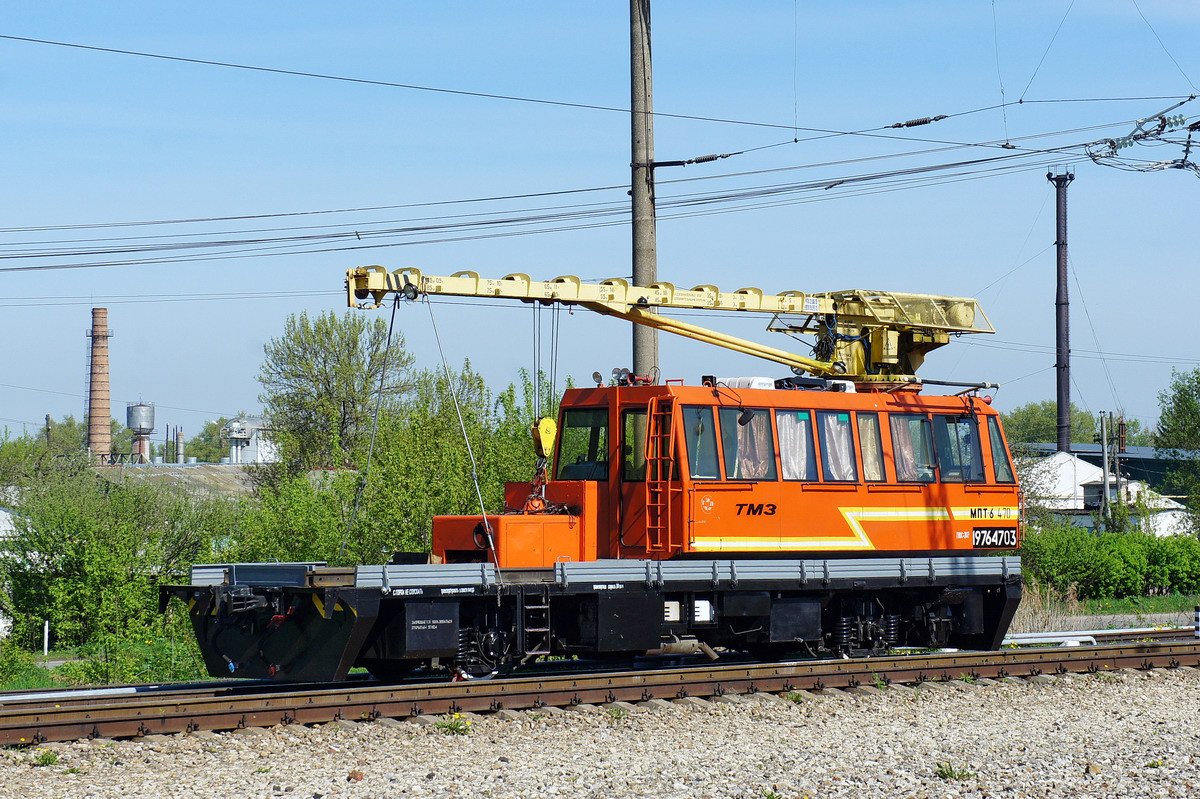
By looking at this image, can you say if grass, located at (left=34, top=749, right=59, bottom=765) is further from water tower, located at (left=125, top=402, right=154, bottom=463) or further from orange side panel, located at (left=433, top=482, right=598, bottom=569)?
water tower, located at (left=125, top=402, right=154, bottom=463)

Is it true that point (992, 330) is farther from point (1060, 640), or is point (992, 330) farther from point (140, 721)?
point (140, 721)

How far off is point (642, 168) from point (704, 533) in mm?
5575

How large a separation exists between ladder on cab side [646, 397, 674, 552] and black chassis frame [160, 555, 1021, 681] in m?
0.34

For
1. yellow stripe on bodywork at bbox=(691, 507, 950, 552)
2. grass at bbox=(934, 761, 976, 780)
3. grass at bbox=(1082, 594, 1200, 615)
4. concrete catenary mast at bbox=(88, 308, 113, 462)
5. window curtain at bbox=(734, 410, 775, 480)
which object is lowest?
grass at bbox=(1082, 594, 1200, 615)

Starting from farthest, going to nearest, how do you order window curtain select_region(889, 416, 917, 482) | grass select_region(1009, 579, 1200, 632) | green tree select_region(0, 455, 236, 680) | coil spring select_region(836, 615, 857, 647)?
green tree select_region(0, 455, 236, 680), grass select_region(1009, 579, 1200, 632), window curtain select_region(889, 416, 917, 482), coil spring select_region(836, 615, 857, 647)

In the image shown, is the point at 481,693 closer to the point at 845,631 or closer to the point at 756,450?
the point at 756,450

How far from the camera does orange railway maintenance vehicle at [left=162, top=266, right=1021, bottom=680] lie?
12703 mm

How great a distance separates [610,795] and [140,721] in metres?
4.29

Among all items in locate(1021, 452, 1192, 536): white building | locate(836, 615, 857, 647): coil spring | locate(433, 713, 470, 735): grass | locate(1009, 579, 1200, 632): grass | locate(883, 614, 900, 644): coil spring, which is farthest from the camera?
locate(1021, 452, 1192, 536): white building

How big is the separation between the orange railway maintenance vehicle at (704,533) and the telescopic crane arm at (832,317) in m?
0.03

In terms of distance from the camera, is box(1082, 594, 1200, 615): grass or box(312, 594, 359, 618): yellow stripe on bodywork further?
box(1082, 594, 1200, 615): grass

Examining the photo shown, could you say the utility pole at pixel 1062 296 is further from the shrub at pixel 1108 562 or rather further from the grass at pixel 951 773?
the grass at pixel 951 773

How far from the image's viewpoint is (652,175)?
57.0 feet

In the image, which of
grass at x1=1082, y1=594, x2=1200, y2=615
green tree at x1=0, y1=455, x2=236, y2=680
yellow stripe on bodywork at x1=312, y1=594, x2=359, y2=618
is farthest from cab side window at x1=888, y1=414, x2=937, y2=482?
green tree at x1=0, y1=455, x2=236, y2=680
